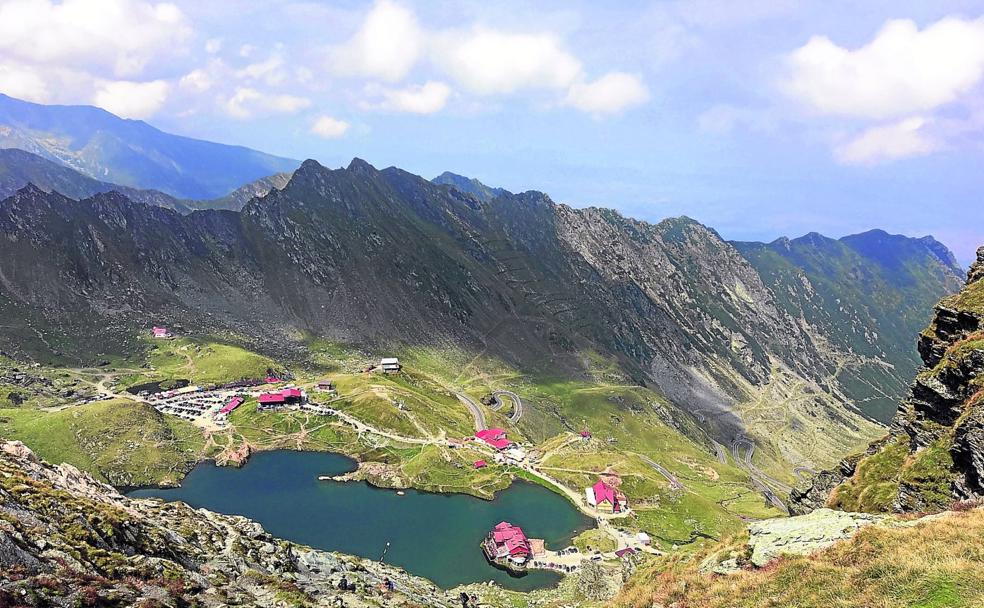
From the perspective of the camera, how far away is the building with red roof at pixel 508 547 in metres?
88.6

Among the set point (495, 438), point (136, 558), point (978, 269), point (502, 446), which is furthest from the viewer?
point (495, 438)

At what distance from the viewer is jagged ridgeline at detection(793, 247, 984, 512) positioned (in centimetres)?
4272

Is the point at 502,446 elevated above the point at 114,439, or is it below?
below

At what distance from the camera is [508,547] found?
296 feet

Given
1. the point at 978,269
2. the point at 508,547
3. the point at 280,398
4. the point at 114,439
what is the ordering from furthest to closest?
the point at 280,398 < the point at 114,439 < the point at 508,547 < the point at 978,269

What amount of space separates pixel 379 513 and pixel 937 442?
90605 mm

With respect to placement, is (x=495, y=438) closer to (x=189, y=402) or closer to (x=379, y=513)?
(x=379, y=513)

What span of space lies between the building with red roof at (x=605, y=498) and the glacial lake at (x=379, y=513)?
5.90 m

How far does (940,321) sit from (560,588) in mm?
64789

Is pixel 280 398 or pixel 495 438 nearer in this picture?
pixel 495 438

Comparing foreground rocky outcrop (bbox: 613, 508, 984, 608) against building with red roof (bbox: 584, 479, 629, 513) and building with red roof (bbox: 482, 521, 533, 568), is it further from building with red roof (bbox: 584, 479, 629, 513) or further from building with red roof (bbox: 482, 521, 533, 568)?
building with red roof (bbox: 584, 479, 629, 513)

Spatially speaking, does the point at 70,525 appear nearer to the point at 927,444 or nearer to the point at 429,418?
the point at 927,444

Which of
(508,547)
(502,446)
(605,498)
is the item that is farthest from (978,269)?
(502,446)

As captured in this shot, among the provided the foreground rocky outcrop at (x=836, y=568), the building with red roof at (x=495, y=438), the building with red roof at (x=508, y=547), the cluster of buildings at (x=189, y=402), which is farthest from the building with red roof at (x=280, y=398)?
the foreground rocky outcrop at (x=836, y=568)
